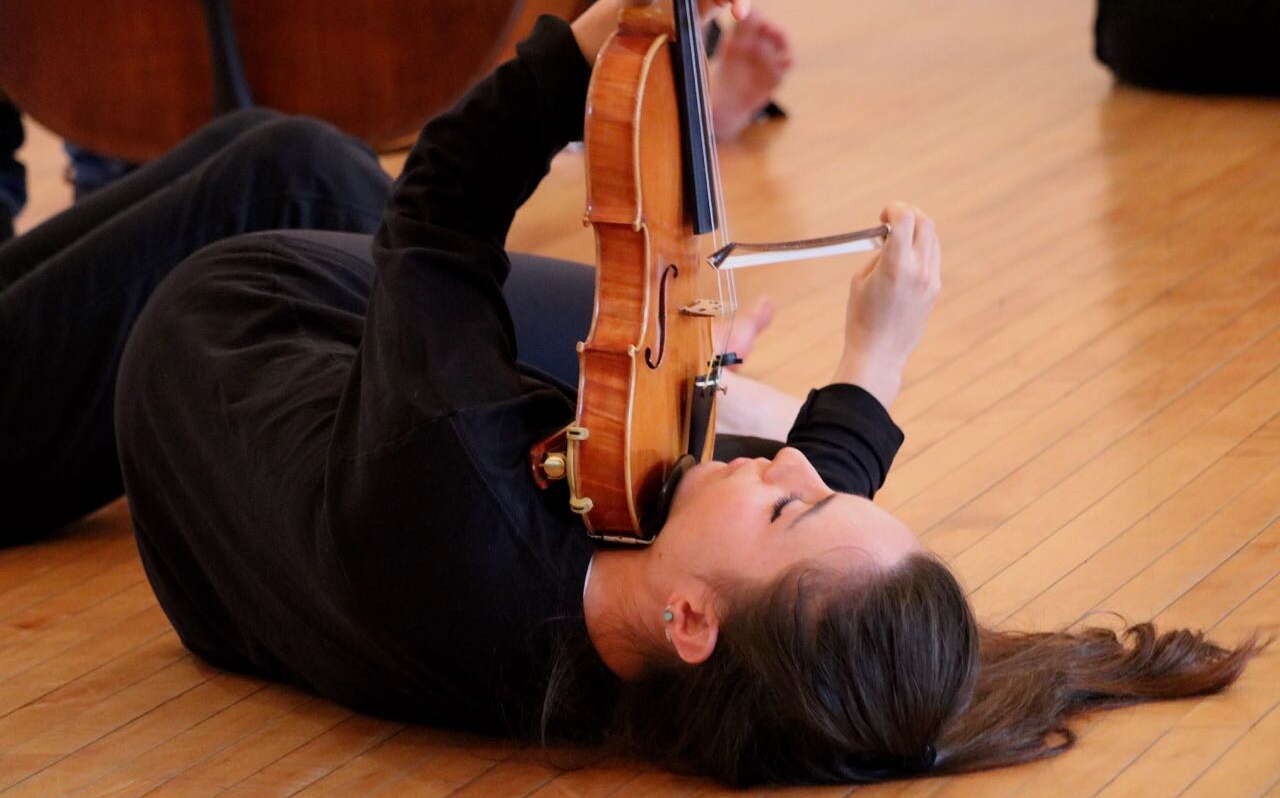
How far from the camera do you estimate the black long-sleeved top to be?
1303 millimetres

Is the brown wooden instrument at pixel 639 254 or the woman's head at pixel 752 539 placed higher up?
the brown wooden instrument at pixel 639 254

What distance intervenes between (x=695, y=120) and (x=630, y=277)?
5.9 inches

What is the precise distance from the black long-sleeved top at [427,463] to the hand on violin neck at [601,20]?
12mm

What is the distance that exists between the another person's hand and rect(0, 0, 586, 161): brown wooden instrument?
1332 millimetres

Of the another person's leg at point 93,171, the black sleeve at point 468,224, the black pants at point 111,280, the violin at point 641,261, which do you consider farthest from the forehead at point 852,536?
the another person's leg at point 93,171

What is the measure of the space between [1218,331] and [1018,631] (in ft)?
3.08

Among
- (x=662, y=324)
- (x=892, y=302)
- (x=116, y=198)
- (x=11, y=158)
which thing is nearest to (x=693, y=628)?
(x=662, y=324)

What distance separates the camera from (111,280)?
1910mm

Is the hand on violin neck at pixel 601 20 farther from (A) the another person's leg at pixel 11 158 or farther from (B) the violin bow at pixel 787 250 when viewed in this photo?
(A) the another person's leg at pixel 11 158

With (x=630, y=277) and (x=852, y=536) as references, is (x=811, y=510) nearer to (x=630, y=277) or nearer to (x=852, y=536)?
(x=852, y=536)

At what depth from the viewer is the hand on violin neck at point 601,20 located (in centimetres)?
136

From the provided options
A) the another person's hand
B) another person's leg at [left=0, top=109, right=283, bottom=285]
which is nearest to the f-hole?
the another person's hand

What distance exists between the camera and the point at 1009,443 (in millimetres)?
2049

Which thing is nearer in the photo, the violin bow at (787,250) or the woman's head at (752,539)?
the woman's head at (752,539)
